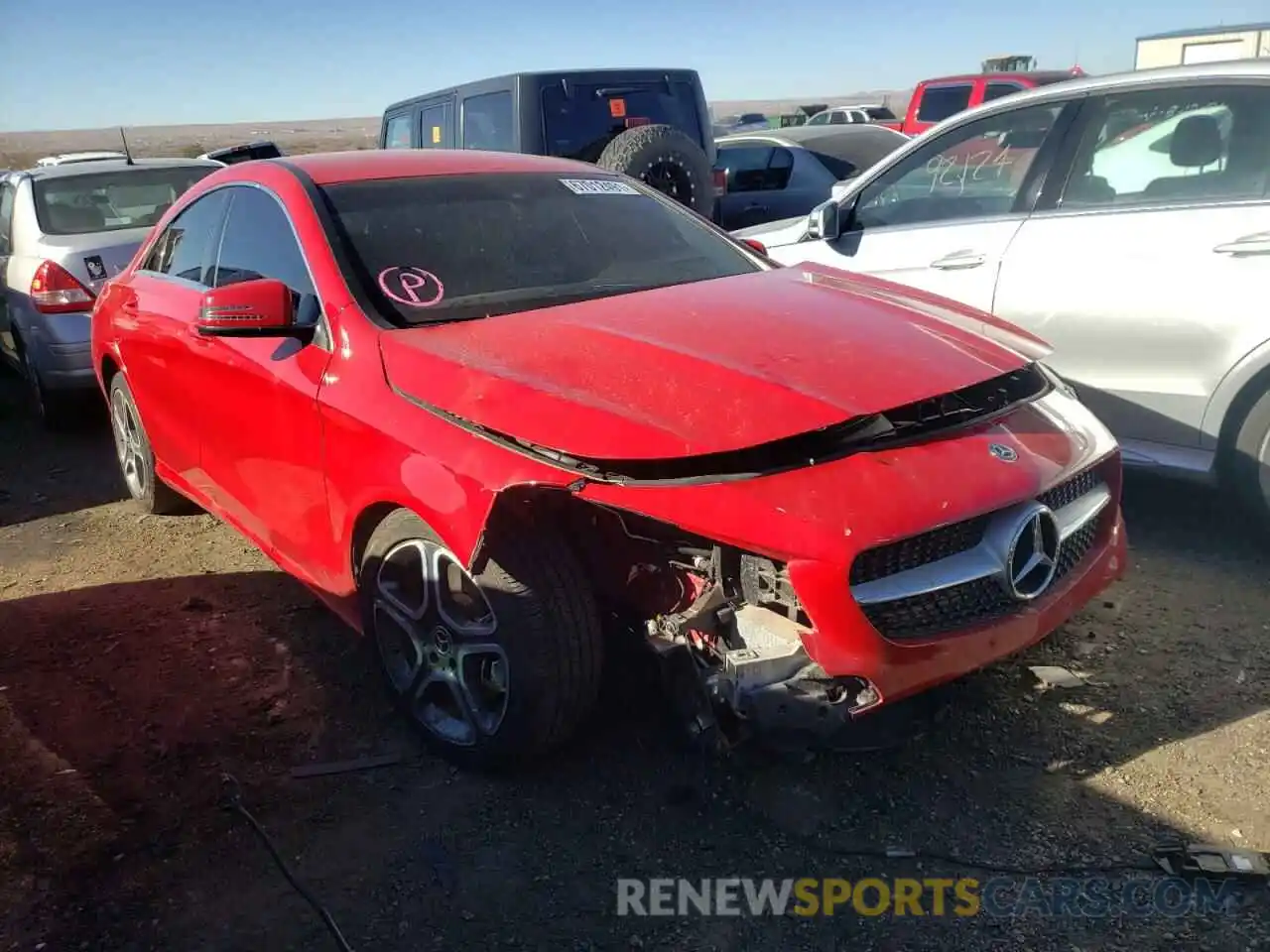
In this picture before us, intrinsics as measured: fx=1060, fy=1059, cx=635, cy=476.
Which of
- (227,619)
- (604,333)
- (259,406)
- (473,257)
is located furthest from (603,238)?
(227,619)

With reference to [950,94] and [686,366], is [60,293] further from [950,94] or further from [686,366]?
[950,94]

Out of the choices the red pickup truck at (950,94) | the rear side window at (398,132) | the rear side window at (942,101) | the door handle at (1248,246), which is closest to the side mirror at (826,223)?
the door handle at (1248,246)

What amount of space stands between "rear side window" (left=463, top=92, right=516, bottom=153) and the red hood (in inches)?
200

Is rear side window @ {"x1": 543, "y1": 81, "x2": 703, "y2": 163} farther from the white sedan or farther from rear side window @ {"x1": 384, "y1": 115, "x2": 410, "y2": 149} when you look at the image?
the white sedan

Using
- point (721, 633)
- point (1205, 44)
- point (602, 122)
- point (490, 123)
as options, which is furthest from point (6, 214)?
point (1205, 44)

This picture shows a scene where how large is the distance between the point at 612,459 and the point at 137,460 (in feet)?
12.1

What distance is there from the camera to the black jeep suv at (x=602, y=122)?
7.30m

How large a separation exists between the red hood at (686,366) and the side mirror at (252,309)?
0.41 meters

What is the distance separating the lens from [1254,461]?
12.5ft

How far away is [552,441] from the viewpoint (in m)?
2.45

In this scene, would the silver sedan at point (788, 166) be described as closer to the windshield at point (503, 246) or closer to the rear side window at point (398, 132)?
the rear side window at point (398, 132)

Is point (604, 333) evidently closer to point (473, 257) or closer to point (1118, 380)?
point (473, 257)

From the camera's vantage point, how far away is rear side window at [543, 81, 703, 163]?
7844 mm

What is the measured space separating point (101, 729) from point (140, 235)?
14.8 ft
